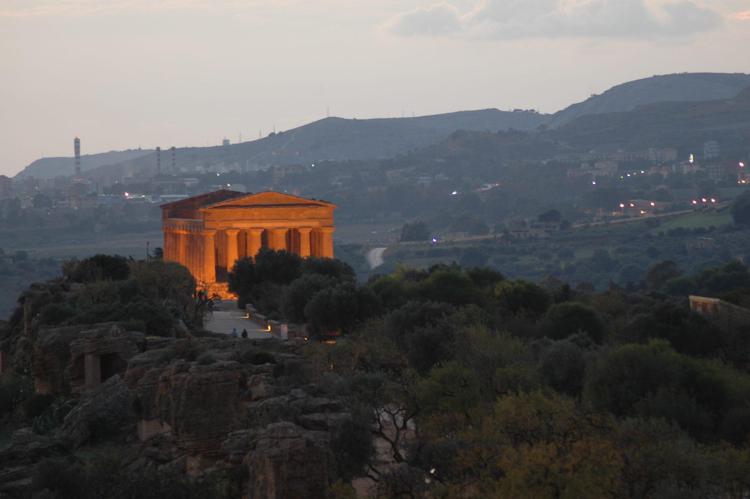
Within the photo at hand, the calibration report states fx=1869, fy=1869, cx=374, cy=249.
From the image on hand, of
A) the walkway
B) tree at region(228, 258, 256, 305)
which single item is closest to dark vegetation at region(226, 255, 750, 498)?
the walkway

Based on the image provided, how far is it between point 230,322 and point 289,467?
3498cm

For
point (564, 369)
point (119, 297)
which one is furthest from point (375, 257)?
point (564, 369)

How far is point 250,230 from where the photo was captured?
3120 inches

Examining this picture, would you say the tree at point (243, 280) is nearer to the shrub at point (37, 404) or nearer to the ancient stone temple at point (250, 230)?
the ancient stone temple at point (250, 230)

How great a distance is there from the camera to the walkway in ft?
167

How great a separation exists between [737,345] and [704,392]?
11.6 m

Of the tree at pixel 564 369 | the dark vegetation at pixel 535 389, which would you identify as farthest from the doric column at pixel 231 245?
the tree at pixel 564 369

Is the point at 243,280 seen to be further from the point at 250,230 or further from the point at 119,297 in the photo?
the point at 119,297

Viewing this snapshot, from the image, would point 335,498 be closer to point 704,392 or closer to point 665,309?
point 704,392

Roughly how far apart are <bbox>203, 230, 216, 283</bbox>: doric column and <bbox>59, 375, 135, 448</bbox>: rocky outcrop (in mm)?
45888

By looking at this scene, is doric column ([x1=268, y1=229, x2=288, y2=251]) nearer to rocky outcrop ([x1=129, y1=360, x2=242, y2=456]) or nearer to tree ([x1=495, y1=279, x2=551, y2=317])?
tree ([x1=495, y1=279, x2=551, y2=317])

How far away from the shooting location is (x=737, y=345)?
45812mm

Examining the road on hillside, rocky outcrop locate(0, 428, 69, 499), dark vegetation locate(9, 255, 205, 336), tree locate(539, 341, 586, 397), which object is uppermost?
dark vegetation locate(9, 255, 205, 336)

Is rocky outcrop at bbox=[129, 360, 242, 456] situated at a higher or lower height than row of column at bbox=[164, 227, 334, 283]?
higher
